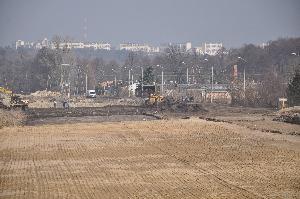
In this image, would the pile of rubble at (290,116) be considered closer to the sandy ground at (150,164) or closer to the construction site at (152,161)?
the construction site at (152,161)

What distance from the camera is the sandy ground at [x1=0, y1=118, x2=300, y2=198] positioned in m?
15.1

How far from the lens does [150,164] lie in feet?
64.9

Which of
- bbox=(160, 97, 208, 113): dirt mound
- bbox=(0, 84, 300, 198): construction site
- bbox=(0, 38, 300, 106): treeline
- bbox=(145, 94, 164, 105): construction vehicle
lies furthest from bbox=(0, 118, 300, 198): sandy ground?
bbox=(0, 38, 300, 106): treeline

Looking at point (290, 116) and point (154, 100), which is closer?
point (290, 116)

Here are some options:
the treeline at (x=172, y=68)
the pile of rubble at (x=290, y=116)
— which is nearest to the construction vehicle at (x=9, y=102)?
the pile of rubble at (x=290, y=116)

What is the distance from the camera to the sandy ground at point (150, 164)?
1506 centimetres

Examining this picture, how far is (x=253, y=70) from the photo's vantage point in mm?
113000

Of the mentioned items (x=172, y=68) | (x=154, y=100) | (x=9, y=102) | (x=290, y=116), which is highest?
(x=172, y=68)

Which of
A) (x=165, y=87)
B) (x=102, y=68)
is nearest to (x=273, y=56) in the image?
(x=165, y=87)

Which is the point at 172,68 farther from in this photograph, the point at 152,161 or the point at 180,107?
the point at 152,161

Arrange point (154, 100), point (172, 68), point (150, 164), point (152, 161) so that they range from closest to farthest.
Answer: point (150, 164) < point (152, 161) < point (154, 100) < point (172, 68)

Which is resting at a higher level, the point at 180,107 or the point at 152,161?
the point at 180,107

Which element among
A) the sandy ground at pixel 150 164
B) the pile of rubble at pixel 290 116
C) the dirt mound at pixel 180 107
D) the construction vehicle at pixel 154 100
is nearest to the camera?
the sandy ground at pixel 150 164

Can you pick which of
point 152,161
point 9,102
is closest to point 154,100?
point 9,102
